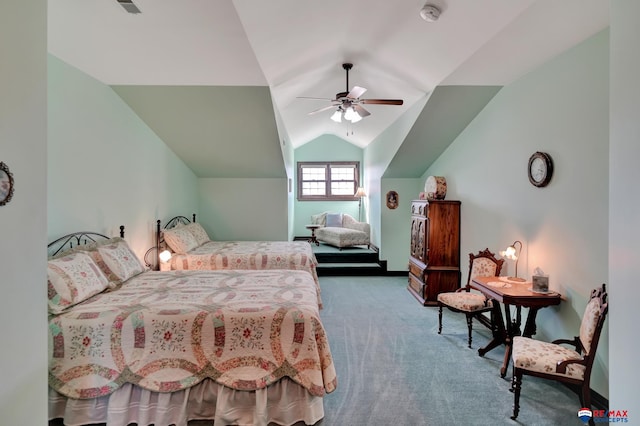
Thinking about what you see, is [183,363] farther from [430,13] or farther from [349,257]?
[349,257]

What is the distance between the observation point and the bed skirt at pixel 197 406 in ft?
6.99

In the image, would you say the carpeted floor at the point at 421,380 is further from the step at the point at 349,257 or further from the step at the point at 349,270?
the step at the point at 349,257

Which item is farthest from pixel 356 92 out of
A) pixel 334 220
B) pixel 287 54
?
pixel 334 220

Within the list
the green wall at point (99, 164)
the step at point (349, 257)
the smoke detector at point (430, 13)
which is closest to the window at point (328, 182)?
the step at point (349, 257)

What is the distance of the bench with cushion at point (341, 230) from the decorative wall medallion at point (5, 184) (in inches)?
238

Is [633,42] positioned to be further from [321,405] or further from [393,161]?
A: [393,161]

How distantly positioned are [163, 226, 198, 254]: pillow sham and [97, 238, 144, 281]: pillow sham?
3.53ft

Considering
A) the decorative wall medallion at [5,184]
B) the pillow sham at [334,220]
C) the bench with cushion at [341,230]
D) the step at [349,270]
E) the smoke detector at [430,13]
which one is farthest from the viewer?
the pillow sham at [334,220]

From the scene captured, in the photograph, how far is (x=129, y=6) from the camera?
7.42 ft

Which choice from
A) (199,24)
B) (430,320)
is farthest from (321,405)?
(199,24)

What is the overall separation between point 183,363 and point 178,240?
264 cm

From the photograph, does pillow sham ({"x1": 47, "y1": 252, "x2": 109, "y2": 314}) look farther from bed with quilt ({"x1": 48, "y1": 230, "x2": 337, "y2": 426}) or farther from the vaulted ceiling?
the vaulted ceiling

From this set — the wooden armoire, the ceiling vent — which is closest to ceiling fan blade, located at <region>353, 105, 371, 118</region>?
the wooden armoire

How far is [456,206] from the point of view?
4812 mm
